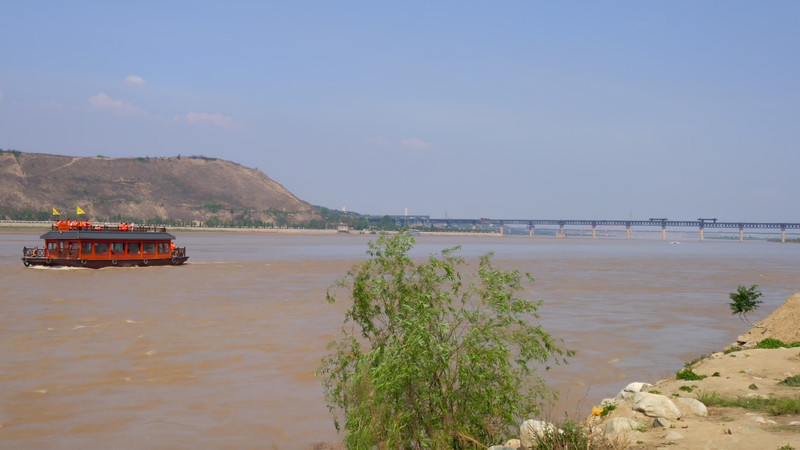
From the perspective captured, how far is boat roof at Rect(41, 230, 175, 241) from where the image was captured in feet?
167

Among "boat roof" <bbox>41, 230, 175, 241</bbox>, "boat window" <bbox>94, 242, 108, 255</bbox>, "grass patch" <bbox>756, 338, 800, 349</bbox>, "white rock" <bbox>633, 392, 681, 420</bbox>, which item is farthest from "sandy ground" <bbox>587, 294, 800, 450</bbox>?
"boat roof" <bbox>41, 230, 175, 241</bbox>

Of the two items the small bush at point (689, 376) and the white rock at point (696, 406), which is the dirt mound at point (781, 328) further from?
the white rock at point (696, 406)

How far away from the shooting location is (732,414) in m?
Result: 11.0

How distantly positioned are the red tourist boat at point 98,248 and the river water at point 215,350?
4797 millimetres

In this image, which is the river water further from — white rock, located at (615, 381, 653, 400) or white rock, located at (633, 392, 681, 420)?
white rock, located at (633, 392, 681, 420)

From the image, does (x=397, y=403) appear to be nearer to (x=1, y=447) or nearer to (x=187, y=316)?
(x=1, y=447)

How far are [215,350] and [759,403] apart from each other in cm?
1583

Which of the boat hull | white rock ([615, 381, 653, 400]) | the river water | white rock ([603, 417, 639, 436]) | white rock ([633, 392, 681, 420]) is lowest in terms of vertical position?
the river water

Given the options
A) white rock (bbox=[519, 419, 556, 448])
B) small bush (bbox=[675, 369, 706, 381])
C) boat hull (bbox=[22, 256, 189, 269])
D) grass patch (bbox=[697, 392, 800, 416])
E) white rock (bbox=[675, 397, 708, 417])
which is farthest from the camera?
boat hull (bbox=[22, 256, 189, 269])

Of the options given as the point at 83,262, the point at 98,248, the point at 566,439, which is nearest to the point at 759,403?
the point at 566,439

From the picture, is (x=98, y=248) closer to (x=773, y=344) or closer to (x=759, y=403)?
(x=773, y=344)

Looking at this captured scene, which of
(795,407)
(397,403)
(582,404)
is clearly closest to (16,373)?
(397,403)

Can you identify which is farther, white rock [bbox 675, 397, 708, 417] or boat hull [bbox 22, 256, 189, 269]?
boat hull [bbox 22, 256, 189, 269]

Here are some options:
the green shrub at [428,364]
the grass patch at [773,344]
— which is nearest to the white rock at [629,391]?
the green shrub at [428,364]
